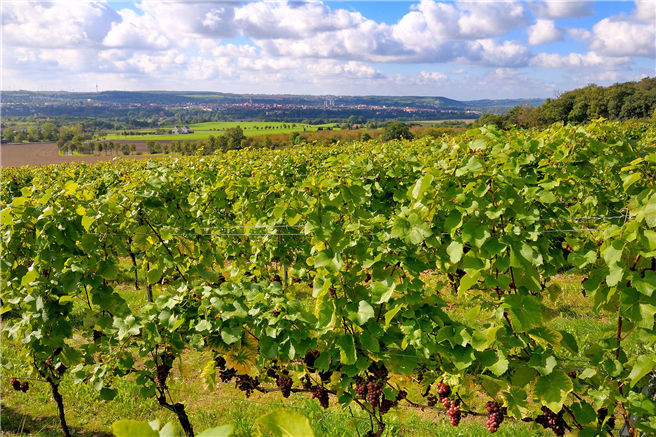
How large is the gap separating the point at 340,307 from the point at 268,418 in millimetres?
1997

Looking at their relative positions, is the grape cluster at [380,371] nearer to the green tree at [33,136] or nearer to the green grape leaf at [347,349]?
the green grape leaf at [347,349]

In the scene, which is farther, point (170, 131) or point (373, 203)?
point (170, 131)

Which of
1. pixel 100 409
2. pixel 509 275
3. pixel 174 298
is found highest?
pixel 509 275

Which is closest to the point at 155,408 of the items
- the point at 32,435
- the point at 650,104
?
the point at 32,435

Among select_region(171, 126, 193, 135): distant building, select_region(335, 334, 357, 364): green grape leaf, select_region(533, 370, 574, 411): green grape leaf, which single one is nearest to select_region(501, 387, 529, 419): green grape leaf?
select_region(533, 370, 574, 411): green grape leaf

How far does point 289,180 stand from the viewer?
764cm

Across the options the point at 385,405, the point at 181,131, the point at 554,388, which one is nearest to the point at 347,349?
the point at 385,405

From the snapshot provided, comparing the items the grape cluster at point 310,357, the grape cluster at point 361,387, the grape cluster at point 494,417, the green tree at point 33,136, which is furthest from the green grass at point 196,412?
the green tree at point 33,136

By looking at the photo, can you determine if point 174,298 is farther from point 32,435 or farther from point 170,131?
point 170,131

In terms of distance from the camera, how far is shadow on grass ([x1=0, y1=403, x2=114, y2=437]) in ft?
13.3

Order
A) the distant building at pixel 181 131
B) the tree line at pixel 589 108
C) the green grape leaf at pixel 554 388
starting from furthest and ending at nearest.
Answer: the distant building at pixel 181 131 < the tree line at pixel 589 108 < the green grape leaf at pixel 554 388

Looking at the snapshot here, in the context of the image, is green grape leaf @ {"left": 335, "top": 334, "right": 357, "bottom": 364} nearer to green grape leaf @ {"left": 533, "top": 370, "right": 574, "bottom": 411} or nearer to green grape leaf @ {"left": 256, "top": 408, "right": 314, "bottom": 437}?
green grape leaf @ {"left": 533, "top": 370, "right": 574, "bottom": 411}

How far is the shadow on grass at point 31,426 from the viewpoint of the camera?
13.3ft

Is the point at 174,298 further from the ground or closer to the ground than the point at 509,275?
closer to the ground
